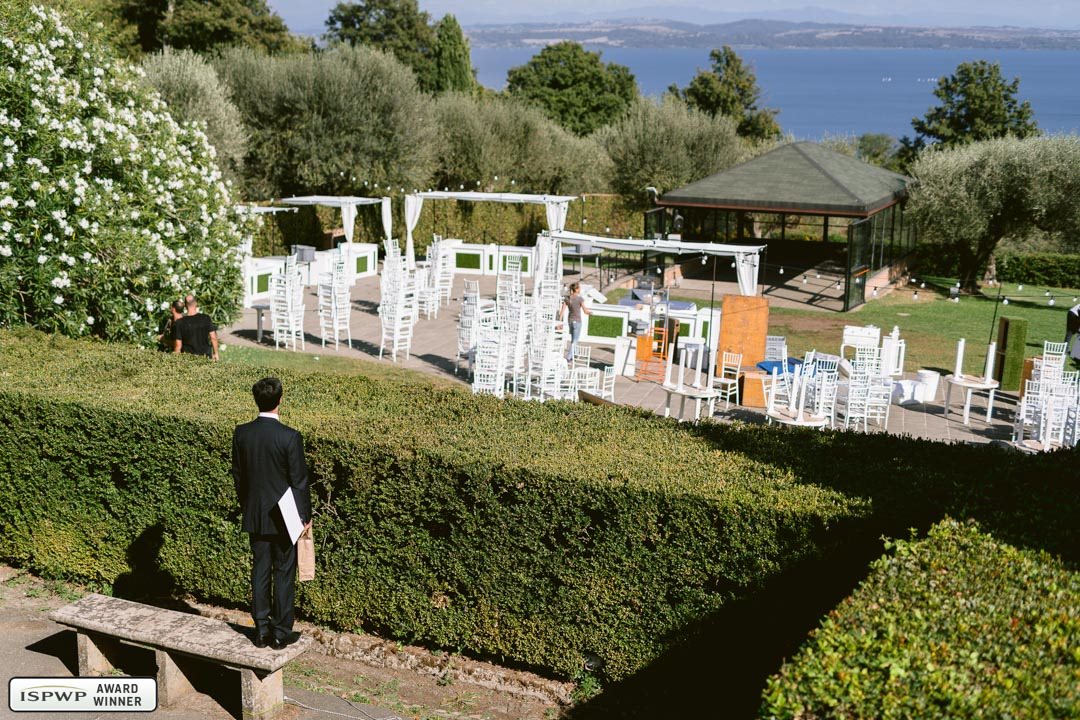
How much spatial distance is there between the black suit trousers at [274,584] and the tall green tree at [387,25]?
70576mm

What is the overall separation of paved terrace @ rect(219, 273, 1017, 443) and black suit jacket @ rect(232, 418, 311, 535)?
762cm

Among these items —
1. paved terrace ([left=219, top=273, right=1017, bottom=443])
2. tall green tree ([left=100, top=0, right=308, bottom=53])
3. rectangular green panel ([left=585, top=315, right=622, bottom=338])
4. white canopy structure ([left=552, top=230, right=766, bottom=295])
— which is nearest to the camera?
paved terrace ([left=219, top=273, right=1017, bottom=443])

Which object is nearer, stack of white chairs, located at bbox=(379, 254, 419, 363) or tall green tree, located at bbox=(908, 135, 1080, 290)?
stack of white chairs, located at bbox=(379, 254, 419, 363)

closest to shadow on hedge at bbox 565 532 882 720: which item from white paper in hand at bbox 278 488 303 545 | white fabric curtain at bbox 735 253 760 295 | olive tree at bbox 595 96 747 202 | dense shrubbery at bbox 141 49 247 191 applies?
white paper in hand at bbox 278 488 303 545

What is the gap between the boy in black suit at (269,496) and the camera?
521 centimetres

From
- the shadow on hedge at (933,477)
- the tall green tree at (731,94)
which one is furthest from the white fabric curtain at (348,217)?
the tall green tree at (731,94)

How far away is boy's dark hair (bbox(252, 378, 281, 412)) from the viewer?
5195 mm

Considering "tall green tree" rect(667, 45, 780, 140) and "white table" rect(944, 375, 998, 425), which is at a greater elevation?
"tall green tree" rect(667, 45, 780, 140)

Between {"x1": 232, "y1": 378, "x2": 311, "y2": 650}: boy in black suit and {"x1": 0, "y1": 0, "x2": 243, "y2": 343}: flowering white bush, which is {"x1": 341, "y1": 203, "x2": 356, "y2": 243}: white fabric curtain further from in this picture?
{"x1": 232, "y1": 378, "x2": 311, "y2": 650}: boy in black suit

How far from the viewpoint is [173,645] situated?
543 cm

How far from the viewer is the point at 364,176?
1187 inches

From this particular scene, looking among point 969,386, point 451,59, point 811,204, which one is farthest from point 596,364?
point 451,59

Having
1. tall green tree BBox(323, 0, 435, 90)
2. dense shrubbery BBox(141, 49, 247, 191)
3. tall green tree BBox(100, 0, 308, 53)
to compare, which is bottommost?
A: dense shrubbery BBox(141, 49, 247, 191)

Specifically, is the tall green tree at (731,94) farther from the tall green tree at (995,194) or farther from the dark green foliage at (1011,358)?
the dark green foliage at (1011,358)
